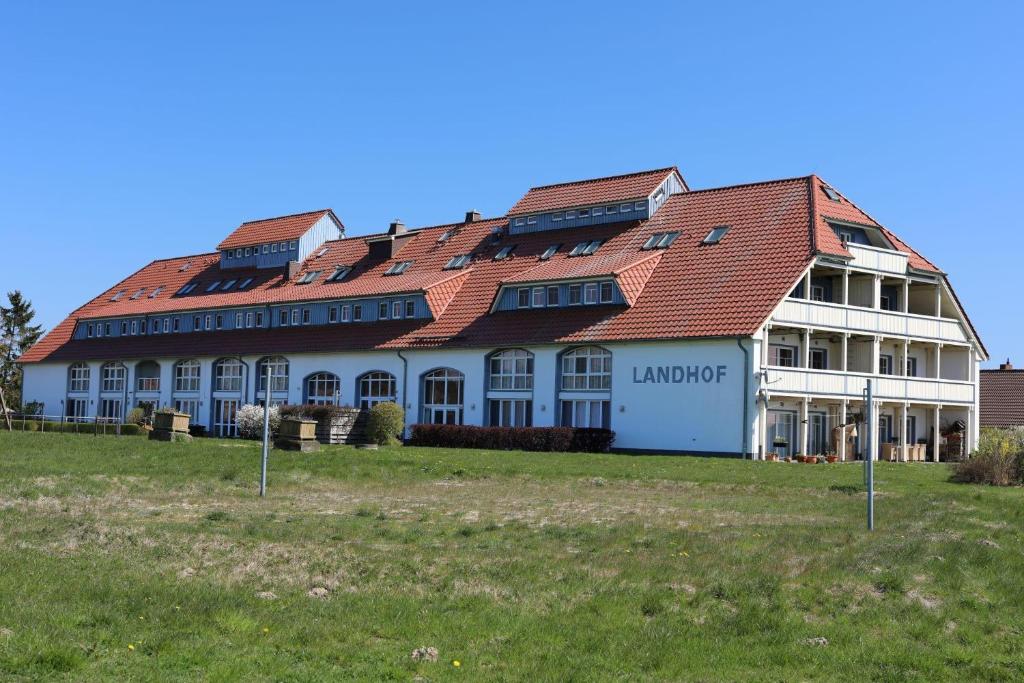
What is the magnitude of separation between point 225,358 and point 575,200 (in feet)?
66.5

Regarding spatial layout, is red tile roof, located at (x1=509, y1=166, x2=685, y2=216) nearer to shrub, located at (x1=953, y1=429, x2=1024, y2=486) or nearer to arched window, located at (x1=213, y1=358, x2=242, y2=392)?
arched window, located at (x1=213, y1=358, x2=242, y2=392)

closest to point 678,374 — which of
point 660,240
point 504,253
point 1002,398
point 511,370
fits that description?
point 511,370

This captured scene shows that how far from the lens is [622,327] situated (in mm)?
47781

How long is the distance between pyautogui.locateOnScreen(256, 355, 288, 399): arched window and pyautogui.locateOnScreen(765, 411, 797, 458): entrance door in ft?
81.7

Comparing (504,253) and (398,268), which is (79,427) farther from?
(504,253)

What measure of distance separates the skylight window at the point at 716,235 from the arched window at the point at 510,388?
892 cm

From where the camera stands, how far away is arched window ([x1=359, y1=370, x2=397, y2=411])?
5534cm

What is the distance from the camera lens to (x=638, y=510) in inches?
903

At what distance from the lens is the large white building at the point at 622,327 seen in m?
46.1

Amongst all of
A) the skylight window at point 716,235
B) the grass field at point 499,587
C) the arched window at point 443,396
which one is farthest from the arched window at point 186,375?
the grass field at point 499,587

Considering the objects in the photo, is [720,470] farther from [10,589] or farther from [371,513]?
[10,589]

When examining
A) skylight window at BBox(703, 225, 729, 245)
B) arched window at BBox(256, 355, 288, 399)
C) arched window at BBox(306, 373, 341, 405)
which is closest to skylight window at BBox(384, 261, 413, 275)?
arched window at BBox(306, 373, 341, 405)

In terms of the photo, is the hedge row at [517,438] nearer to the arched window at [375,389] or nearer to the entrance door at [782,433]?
the arched window at [375,389]

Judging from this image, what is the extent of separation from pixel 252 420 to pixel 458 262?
13.3 m
